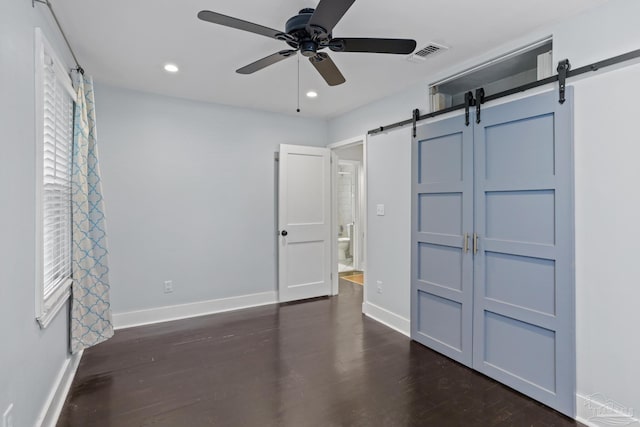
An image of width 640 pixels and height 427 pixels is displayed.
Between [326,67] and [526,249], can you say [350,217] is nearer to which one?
[526,249]

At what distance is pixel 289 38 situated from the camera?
186 centimetres

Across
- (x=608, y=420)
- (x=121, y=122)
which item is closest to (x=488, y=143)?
(x=608, y=420)

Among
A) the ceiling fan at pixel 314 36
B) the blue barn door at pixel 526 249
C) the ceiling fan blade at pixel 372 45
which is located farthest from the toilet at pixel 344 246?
the ceiling fan blade at pixel 372 45

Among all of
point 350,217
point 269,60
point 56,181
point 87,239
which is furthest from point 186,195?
point 350,217

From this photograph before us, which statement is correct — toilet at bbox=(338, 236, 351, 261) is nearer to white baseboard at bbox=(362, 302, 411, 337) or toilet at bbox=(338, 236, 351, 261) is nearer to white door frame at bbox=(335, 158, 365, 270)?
white door frame at bbox=(335, 158, 365, 270)

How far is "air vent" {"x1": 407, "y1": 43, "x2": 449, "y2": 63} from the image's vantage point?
2.54 m

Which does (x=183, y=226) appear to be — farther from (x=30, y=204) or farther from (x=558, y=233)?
(x=558, y=233)

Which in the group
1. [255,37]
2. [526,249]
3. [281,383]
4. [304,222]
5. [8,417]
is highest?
[255,37]

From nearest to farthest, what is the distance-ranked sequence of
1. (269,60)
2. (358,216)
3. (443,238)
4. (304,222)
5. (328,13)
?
(328,13), (269,60), (443,238), (304,222), (358,216)

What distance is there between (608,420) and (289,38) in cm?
291

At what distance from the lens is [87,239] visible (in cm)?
260

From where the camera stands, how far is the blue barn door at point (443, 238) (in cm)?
274

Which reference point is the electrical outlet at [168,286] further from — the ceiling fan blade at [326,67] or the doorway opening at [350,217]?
the ceiling fan blade at [326,67]

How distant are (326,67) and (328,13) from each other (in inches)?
25.1
